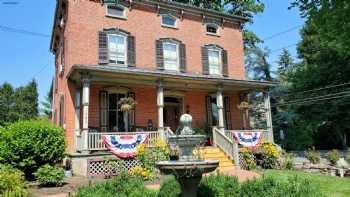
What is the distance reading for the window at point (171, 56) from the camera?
18283 millimetres

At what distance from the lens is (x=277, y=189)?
19.8ft

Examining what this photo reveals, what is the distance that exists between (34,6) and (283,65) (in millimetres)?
31305

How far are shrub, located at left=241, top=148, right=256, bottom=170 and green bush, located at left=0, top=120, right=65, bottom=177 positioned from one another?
7.85m

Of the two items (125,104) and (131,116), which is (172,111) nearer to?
(131,116)

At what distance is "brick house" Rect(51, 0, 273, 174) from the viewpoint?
48.8ft

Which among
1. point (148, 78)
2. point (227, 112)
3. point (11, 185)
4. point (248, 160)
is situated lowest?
point (248, 160)

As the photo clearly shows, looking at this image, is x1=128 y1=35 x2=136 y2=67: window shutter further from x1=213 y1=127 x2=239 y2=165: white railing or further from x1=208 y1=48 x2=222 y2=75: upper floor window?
Answer: x1=213 y1=127 x2=239 y2=165: white railing

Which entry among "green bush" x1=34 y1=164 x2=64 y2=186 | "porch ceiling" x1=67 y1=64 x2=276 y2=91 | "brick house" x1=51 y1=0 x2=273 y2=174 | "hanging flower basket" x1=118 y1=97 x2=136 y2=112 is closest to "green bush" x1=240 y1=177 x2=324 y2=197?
"green bush" x1=34 y1=164 x2=64 y2=186

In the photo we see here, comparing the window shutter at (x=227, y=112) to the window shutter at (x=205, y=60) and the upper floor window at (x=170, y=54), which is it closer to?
the window shutter at (x=205, y=60)

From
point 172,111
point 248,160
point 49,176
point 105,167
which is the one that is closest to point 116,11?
point 172,111

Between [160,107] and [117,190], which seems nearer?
[117,190]

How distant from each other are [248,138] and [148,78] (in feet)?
19.2

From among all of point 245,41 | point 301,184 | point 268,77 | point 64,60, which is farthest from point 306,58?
point 301,184

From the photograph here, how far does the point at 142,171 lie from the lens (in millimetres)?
12039
